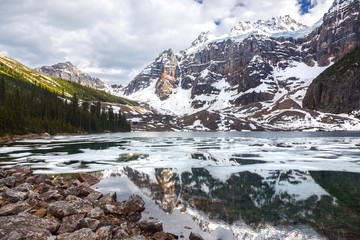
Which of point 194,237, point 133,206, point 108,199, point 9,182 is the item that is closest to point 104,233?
point 194,237

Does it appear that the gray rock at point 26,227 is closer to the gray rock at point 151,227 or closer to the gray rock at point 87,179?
the gray rock at point 151,227

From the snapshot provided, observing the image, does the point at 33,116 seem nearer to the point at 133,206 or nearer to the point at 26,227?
the point at 133,206

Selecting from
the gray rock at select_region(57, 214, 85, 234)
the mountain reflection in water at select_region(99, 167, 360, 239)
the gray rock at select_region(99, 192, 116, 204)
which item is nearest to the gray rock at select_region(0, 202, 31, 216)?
the gray rock at select_region(57, 214, 85, 234)

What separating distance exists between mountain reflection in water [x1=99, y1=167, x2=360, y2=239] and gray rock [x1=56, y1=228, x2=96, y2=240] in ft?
17.8

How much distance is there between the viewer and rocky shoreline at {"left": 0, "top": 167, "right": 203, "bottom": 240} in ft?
41.8

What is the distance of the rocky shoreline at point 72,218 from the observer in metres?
12.8

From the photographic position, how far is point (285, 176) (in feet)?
99.8

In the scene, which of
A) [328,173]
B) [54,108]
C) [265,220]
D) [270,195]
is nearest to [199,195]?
[270,195]

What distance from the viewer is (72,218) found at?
1460cm

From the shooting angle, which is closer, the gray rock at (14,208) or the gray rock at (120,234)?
the gray rock at (120,234)

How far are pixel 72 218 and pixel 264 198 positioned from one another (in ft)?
40.8

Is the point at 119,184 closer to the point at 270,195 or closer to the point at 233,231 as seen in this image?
the point at 270,195

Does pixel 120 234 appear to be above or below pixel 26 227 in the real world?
below

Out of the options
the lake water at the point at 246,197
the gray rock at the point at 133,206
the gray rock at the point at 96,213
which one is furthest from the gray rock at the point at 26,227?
the lake water at the point at 246,197
